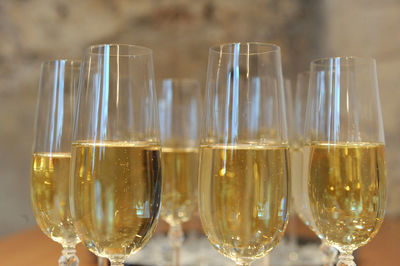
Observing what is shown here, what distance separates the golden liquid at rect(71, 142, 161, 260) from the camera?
0.60 metres

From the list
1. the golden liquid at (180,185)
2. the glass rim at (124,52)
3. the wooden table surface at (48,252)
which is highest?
the glass rim at (124,52)

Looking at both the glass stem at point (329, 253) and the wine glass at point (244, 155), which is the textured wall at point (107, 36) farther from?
the wine glass at point (244, 155)

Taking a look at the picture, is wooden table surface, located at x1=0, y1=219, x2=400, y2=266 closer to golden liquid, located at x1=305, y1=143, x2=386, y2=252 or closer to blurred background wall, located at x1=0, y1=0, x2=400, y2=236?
golden liquid, located at x1=305, y1=143, x2=386, y2=252

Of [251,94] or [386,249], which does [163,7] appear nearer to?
[386,249]

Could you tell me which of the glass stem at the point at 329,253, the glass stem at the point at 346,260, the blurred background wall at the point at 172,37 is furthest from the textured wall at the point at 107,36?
the glass stem at the point at 346,260

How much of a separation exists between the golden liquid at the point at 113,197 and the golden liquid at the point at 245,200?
85mm

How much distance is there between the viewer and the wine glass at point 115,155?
605 millimetres

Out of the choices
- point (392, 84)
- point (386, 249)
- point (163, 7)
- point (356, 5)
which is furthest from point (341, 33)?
point (386, 249)

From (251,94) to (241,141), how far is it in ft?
0.22

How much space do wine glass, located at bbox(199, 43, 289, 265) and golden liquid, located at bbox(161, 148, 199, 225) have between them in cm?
44

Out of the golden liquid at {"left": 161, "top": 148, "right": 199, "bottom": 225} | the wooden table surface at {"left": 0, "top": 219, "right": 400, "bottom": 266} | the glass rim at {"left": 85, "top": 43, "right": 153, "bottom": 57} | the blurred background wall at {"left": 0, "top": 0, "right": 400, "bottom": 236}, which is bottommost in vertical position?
the wooden table surface at {"left": 0, "top": 219, "right": 400, "bottom": 266}

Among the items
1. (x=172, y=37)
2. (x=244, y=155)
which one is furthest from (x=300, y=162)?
(x=172, y=37)

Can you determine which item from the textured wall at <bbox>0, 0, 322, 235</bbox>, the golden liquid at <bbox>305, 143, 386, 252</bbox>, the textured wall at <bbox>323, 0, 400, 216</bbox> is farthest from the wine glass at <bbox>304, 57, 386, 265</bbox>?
the textured wall at <bbox>0, 0, 322, 235</bbox>

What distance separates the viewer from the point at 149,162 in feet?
2.11
